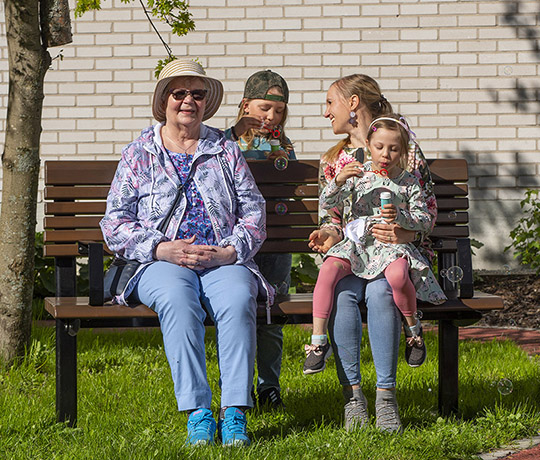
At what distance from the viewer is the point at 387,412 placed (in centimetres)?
381

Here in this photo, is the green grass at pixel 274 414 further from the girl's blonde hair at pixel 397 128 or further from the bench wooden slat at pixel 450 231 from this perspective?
the girl's blonde hair at pixel 397 128

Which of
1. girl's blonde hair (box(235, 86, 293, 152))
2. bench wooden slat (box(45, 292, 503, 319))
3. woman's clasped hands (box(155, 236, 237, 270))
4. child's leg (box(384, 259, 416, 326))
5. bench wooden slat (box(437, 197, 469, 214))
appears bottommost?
bench wooden slat (box(45, 292, 503, 319))

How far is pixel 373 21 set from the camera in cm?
904

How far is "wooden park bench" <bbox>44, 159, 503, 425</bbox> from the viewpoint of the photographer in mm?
3842

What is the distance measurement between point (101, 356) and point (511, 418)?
2592 mm

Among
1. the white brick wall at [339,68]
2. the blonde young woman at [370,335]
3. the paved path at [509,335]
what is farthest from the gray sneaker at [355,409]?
the white brick wall at [339,68]

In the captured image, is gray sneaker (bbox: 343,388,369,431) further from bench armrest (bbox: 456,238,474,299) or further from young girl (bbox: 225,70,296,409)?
bench armrest (bbox: 456,238,474,299)

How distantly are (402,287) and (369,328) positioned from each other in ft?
0.77

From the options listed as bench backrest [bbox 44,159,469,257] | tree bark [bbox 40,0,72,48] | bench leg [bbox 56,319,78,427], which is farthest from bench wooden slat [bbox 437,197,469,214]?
tree bark [bbox 40,0,72,48]

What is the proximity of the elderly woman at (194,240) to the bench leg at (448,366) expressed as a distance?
0.87 m

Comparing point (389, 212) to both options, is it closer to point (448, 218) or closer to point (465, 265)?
point (465, 265)

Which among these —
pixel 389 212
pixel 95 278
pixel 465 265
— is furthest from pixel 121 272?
pixel 465 265

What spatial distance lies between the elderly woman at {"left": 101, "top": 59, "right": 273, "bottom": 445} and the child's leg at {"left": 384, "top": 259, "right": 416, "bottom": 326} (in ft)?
1.82

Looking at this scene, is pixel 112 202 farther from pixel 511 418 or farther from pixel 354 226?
pixel 511 418
